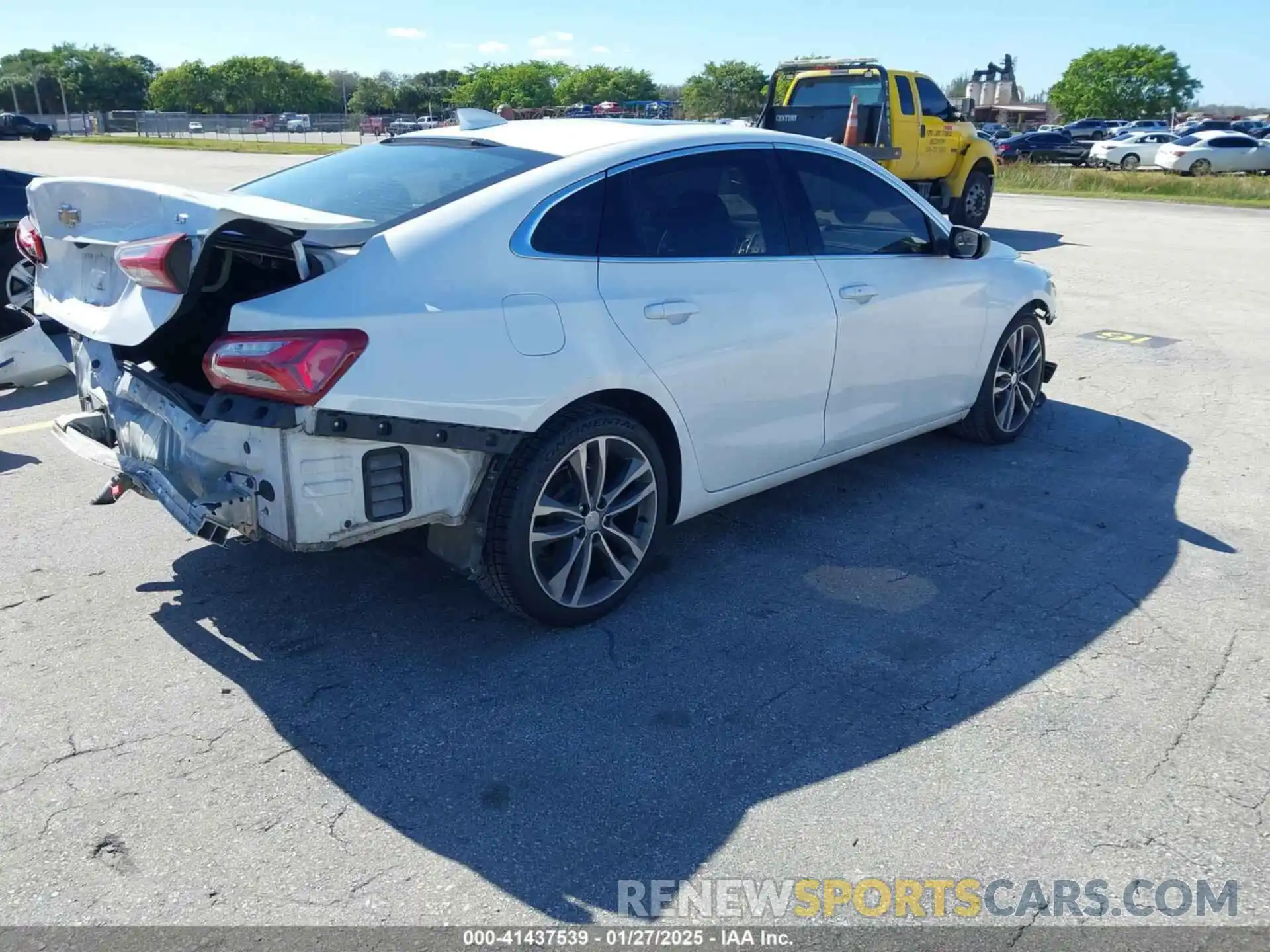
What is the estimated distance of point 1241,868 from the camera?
9.06 feet

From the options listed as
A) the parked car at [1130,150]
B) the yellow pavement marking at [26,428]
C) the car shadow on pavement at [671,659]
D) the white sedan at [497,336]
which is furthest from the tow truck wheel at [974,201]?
the parked car at [1130,150]

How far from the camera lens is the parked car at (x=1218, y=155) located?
3525 cm

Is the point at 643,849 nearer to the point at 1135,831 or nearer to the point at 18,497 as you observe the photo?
the point at 1135,831

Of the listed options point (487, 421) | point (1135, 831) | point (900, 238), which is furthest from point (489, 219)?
point (1135, 831)

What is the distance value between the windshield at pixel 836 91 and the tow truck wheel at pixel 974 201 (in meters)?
2.39

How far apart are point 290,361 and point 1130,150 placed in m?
43.0

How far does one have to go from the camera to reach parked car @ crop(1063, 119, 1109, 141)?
5644 centimetres

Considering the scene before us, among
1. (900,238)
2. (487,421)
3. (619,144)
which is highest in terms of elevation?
(619,144)

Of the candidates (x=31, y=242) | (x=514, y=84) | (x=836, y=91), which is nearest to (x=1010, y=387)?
(x=31, y=242)

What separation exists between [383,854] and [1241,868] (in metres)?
2.22

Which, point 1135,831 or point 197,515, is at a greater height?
point 197,515

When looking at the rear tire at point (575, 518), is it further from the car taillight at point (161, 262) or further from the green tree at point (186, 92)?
the green tree at point (186, 92)

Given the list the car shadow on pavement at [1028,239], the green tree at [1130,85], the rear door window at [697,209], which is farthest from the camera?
the green tree at [1130,85]

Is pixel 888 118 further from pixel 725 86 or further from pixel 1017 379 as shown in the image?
pixel 725 86
